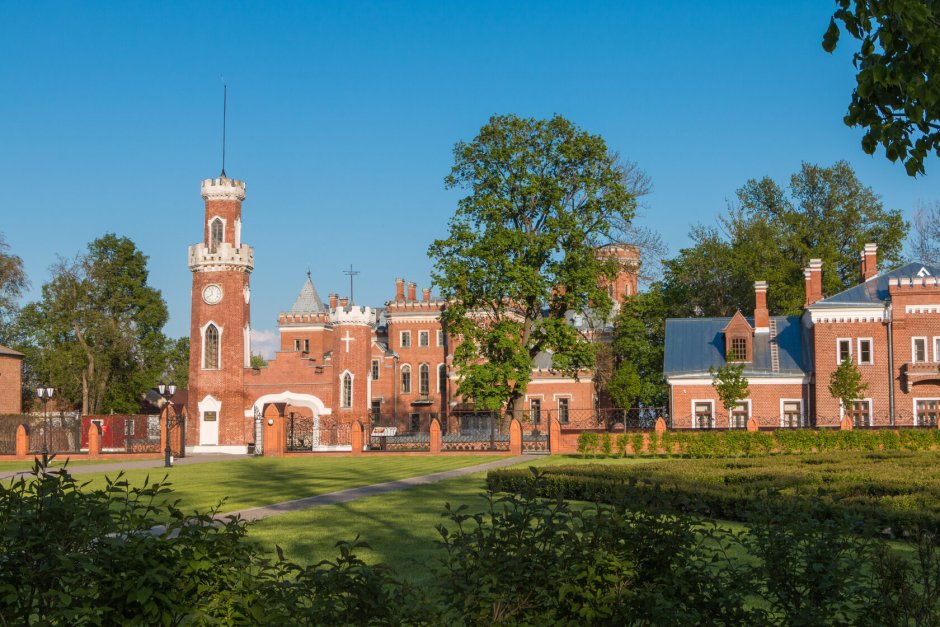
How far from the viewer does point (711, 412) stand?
45.0 meters

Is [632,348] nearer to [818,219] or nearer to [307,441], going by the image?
[818,219]

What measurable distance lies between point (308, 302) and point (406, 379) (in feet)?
37.5

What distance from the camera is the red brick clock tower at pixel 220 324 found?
47.2m

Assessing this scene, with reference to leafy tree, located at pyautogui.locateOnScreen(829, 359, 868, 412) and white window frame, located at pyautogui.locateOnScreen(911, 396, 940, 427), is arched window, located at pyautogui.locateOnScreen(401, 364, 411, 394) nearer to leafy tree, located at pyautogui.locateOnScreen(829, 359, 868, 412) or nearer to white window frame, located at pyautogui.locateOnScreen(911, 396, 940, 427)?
leafy tree, located at pyautogui.locateOnScreen(829, 359, 868, 412)

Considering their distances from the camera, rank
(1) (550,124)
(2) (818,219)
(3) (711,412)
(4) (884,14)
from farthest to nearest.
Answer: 1. (2) (818,219)
2. (3) (711,412)
3. (1) (550,124)
4. (4) (884,14)

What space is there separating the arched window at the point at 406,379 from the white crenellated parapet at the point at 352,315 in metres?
14.3

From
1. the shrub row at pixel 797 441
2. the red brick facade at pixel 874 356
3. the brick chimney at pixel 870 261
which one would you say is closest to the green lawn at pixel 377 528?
the shrub row at pixel 797 441

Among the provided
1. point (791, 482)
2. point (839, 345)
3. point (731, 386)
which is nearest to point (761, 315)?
point (839, 345)

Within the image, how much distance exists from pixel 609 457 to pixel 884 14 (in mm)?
26584

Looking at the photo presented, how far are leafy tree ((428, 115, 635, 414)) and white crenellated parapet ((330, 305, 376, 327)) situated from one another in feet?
37.0

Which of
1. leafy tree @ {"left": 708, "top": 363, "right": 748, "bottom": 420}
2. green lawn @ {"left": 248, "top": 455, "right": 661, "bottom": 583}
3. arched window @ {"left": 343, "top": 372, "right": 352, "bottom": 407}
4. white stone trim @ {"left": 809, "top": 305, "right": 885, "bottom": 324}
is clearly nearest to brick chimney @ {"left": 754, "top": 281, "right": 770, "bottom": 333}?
white stone trim @ {"left": 809, "top": 305, "right": 885, "bottom": 324}

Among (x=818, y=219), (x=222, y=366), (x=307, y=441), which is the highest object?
(x=818, y=219)

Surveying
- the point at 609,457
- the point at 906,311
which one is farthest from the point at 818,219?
the point at 609,457

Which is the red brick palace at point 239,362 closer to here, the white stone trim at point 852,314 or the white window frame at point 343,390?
the white window frame at point 343,390
